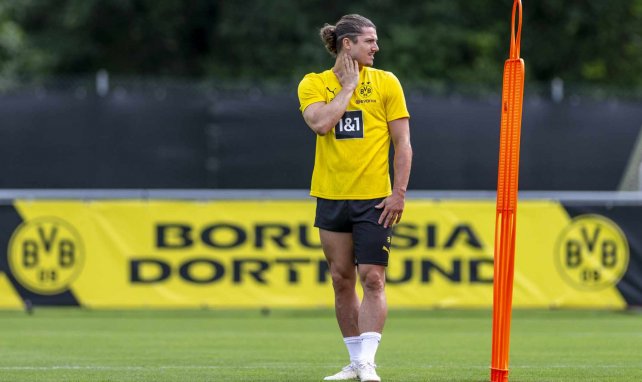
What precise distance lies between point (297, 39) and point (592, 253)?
41.3 feet

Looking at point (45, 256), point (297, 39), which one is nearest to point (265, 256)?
point (45, 256)

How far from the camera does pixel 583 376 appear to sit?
864 centimetres

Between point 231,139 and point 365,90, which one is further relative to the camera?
point 231,139

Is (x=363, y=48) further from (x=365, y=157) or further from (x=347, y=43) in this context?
(x=365, y=157)

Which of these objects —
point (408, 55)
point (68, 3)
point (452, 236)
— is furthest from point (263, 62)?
point (452, 236)

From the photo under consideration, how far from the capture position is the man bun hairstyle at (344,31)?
25.8 feet

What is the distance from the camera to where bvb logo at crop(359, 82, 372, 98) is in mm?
7860

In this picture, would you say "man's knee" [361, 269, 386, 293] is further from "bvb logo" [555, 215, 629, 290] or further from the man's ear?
"bvb logo" [555, 215, 629, 290]

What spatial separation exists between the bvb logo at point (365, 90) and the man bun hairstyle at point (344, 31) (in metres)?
0.26

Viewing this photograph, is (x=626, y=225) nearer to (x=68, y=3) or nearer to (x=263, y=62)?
(x=263, y=62)

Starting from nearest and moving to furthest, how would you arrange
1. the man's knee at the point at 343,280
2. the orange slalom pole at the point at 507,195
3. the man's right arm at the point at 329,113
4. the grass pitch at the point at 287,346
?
the orange slalom pole at the point at 507,195 → the man's right arm at the point at 329,113 → the man's knee at the point at 343,280 → the grass pitch at the point at 287,346

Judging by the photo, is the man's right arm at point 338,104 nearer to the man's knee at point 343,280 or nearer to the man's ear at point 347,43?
the man's ear at point 347,43

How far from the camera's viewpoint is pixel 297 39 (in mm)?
27109

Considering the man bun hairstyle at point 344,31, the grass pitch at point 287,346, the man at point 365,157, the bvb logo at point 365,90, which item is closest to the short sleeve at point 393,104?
the man at point 365,157
